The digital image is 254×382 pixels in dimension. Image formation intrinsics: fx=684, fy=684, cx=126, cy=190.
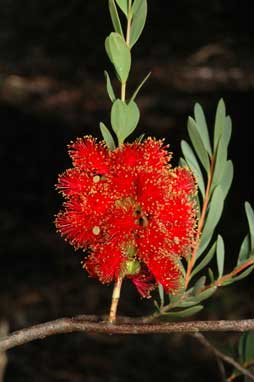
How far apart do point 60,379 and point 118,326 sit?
5.68ft

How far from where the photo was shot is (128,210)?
68 cm

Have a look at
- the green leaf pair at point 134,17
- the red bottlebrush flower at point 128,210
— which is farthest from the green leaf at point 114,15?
the red bottlebrush flower at point 128,210

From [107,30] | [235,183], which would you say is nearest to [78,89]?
[107,30]

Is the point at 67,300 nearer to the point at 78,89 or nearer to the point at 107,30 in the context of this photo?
the point at 78,89

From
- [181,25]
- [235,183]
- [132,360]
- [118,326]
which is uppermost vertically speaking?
[181,25]

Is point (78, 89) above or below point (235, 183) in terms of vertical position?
above

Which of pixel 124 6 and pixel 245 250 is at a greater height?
pixel 124 6

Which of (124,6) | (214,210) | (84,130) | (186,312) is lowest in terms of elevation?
(186,312)

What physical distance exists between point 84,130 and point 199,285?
136 inches

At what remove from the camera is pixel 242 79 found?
4852mm

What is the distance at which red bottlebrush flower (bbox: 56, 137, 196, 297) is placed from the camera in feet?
2.22

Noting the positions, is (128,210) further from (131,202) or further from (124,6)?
(124,6)

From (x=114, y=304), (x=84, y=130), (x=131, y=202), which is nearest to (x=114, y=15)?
(x=131, y=202)

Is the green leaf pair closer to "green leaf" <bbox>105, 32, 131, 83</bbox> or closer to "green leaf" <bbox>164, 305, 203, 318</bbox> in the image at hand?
"green leaf" <bbox>105, 32, 131, 83</bbox>
